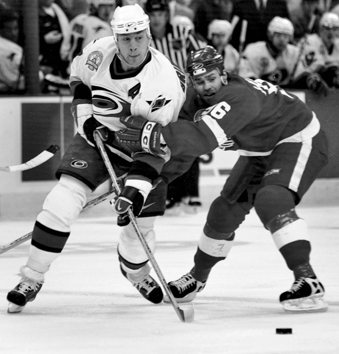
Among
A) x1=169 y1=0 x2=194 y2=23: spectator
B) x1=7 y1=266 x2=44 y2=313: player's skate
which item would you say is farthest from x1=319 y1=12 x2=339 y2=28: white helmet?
x1=7 y1=266 x2=44 y2=313: player's skate

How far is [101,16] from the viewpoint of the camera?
7.41 m

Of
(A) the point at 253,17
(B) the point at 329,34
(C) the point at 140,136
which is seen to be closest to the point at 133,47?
(C) the point at 140,136

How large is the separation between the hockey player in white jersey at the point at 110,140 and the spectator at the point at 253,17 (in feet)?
14.4

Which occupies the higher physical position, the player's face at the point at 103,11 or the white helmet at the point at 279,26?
the player's face at the point at 103,11

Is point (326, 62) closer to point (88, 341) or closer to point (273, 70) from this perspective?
point (273, 70)

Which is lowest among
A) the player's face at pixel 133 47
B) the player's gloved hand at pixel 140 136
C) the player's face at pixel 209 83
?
the player's gloved hand at pixel 140 136

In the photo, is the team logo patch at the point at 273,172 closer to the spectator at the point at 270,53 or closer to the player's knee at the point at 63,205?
the player's knee at the point at 63,205

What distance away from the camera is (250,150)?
3.80 m

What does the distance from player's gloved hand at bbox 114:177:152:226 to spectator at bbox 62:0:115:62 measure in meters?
3.83

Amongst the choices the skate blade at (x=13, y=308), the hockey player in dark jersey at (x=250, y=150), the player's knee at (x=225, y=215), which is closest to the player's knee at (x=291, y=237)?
the hockey player in dark jersey at (x=250, y=150)

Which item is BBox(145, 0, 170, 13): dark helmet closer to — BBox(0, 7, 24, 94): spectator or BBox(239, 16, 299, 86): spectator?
BBox(239, 16, 299, 86): spectator

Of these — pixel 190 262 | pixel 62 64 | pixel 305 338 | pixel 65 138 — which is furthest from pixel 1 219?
pixel 305 338

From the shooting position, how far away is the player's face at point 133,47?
3.61 m

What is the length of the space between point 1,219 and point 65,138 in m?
0.81
